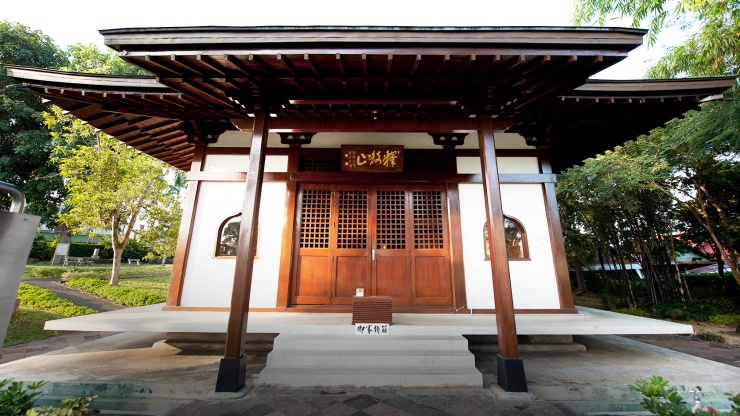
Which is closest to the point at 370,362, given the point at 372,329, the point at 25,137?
the point at 372,329

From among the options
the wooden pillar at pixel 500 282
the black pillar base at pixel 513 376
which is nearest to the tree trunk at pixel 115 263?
the wooden pillar at pixel 500 282

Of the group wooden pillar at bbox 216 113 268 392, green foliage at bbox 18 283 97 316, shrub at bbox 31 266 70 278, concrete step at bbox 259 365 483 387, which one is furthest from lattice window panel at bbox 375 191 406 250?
shrub at bbox 31 266 70 278

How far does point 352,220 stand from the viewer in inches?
223

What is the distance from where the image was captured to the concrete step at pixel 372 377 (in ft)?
11.3

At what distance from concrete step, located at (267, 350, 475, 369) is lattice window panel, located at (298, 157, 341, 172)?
336 centimetres

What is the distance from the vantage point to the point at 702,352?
598cm

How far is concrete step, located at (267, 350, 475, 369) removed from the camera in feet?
12.0

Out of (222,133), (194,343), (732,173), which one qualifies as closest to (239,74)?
(222,133)

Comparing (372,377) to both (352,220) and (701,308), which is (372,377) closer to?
(352,220)

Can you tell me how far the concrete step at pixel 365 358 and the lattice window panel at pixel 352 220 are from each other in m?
2.11

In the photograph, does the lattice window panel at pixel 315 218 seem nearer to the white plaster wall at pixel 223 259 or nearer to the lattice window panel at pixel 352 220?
the lattice window panel at pixel 352 220

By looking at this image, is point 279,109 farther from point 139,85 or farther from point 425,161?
point 425,161

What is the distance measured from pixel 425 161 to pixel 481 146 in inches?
80.3

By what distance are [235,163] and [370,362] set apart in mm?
4339
